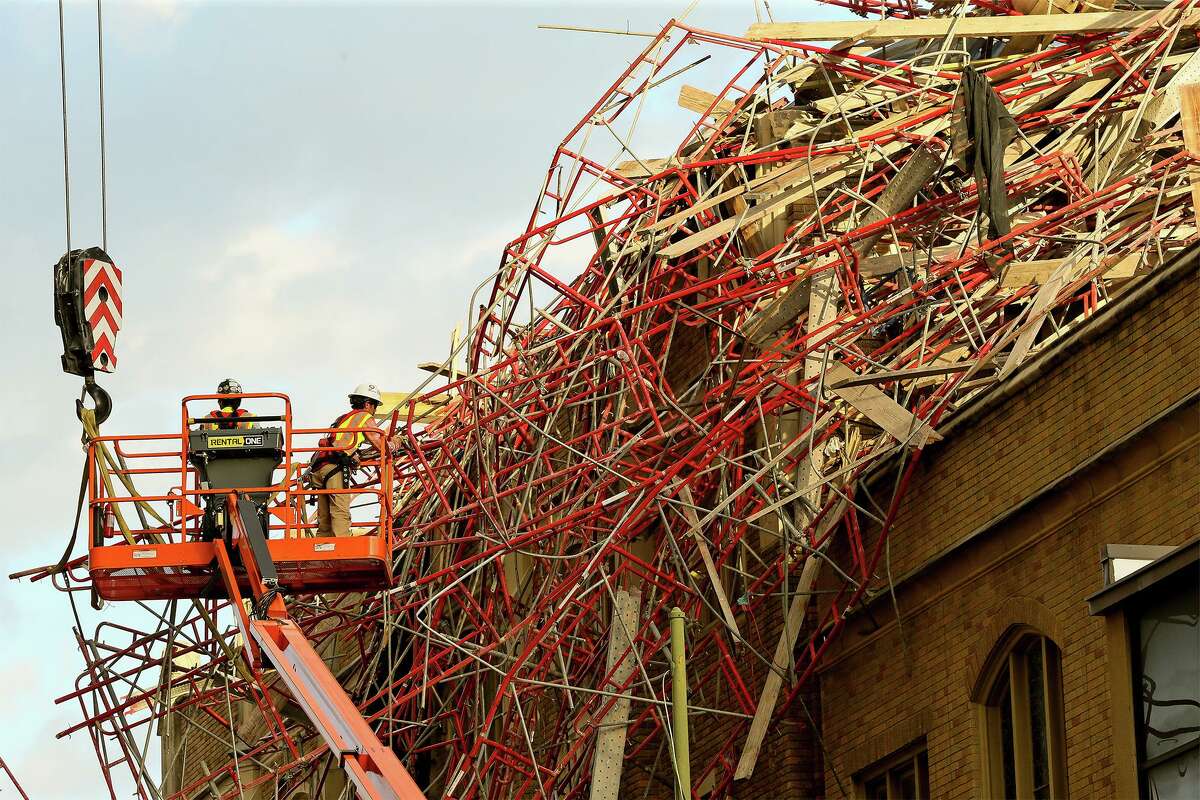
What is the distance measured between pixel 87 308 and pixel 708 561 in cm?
639

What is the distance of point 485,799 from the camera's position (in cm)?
2192

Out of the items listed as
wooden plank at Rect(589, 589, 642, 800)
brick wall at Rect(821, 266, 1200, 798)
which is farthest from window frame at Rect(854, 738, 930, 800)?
wooden plank at Rect(589, 589, 642, 800)

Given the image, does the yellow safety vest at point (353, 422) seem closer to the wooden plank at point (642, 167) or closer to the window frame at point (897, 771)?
the wooden plank at point (642, 167)

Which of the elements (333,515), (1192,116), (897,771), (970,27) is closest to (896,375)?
(1192,116)

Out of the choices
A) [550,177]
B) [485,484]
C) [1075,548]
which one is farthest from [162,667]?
[1075,548]

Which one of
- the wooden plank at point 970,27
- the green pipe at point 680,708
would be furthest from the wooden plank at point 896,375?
the wooden plank at point 970,27

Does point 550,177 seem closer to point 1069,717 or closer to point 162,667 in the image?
point 162,667

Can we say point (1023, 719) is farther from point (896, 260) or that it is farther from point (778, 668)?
point (896, 260)

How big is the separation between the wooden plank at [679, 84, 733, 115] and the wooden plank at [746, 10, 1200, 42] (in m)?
1.43

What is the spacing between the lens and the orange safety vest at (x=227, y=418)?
2120 cm

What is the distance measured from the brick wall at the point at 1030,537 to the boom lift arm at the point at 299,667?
3946 millimetres

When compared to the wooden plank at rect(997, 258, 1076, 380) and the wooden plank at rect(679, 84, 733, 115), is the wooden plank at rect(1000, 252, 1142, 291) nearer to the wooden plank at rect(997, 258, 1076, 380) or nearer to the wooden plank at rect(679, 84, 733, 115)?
the wooden plank at rect(997, 258, 1076, 380)

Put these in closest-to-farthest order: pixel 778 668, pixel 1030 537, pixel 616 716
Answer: pixel 1030 537, pixel 778 668, pixel 616 716

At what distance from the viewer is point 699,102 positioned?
24.3 metres
